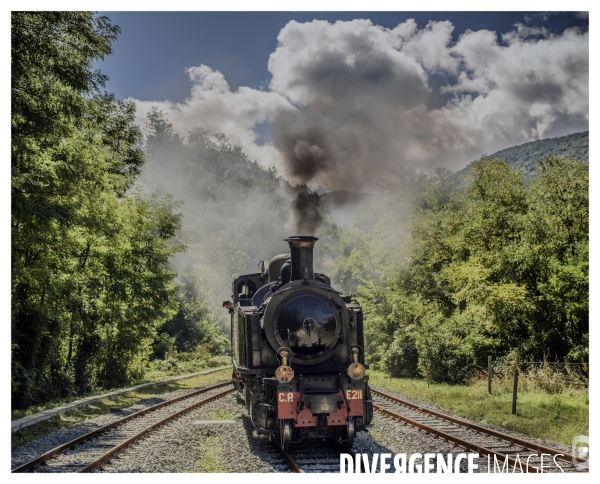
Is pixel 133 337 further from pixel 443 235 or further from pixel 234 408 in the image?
pixel 443 235

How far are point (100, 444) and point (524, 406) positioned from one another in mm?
8677

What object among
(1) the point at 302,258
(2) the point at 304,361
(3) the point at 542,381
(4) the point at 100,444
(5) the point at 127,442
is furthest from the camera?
(3) the point at 542,381

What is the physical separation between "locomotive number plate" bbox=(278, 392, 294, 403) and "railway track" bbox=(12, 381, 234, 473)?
2774mm

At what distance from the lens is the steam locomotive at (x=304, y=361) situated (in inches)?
335

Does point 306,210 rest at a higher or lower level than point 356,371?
higher

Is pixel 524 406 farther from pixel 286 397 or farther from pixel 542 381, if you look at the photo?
pixel 286 397

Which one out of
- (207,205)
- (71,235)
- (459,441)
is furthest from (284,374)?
(207,205)

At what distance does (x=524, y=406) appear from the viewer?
12.1m

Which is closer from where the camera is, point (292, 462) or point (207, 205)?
point (292, 462)

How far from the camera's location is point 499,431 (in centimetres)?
1016

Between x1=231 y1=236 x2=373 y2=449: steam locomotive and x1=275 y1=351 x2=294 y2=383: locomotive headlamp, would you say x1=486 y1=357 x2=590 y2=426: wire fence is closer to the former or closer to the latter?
x1=231 y1=236 x2=373 y2=449: steam locomotive

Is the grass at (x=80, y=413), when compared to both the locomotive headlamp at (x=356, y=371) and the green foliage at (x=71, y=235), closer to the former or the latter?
the green foliage at (x=71, y=235)
